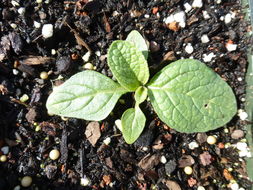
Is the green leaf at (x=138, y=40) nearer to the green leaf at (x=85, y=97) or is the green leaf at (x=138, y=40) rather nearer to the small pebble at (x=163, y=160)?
the green leaf at (x=85, y=97)

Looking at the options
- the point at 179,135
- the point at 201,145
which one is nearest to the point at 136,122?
the point at 179,135

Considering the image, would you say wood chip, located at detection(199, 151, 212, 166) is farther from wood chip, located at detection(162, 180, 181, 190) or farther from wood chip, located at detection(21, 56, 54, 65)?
wood chip, located at detection(21, 56, 54, 65)

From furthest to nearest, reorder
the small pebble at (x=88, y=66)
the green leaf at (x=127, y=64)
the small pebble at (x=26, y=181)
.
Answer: the small pebble at (x=88, y=66) < the small pebble at (x=26, y=181) < the green leaf at (x=127, y=64)

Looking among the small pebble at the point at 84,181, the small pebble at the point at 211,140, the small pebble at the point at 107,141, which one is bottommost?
the small pebble at the point at 84,181

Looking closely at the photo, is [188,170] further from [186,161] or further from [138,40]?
[138,40]

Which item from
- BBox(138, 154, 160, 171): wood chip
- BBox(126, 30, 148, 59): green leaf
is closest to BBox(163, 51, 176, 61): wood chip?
BBox(126, 30, 148, 59): green leaf

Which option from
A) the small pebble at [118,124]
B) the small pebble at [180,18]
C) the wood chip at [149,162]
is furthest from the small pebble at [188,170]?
the small pebble at [180,18]
